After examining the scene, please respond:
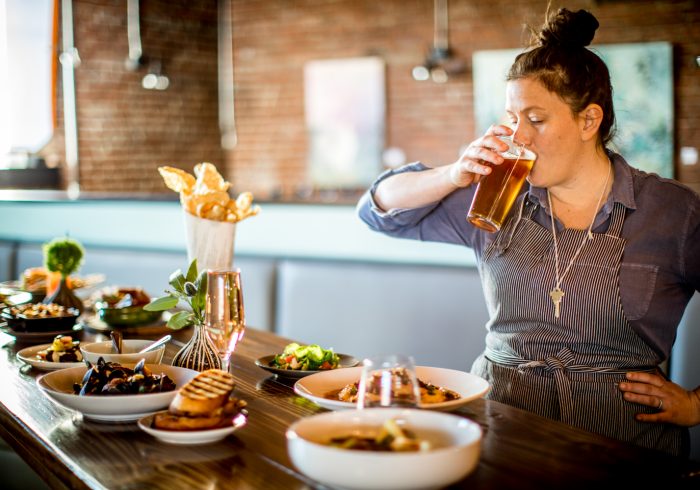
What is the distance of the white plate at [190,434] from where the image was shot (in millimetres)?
1190

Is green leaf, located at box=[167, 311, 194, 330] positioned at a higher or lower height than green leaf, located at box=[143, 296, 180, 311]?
lower

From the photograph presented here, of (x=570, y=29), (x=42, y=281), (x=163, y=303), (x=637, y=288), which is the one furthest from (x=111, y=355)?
→ (x=42, y=281)

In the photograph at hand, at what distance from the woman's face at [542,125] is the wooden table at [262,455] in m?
0.63

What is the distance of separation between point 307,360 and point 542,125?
0.75 meters

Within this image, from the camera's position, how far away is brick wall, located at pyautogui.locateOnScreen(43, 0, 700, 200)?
21.5 feet

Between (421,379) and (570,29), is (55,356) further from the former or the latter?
(570,29)

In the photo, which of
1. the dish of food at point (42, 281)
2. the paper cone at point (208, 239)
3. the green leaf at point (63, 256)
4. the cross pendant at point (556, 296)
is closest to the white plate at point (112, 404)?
the paper cone at point (208, 239)

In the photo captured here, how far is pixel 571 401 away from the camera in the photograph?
5.88 ft

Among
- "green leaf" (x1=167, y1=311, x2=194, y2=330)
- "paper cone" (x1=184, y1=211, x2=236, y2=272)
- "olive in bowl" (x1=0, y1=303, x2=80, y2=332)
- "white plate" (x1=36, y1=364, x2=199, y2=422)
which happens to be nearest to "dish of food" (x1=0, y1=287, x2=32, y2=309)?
"olive in bowl" (x1=0, y1=303, x2=80, y2=332)

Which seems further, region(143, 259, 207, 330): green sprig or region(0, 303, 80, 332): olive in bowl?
region(0, 303, 80, 332): olive in bowl

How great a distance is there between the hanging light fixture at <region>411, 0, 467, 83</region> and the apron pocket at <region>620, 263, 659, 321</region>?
221 inches

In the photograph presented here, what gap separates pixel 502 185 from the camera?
174 centimetres

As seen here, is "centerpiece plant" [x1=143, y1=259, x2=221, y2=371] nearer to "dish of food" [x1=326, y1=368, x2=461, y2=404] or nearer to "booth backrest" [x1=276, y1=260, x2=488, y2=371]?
"dish of food" [x1=326, y1=368, x2=461, y2=404]

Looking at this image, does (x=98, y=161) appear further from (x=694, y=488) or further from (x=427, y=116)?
(x=694, y=488)
